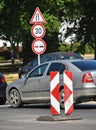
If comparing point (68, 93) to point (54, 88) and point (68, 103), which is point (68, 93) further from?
point (54, 88)

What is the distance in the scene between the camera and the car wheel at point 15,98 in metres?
19.6

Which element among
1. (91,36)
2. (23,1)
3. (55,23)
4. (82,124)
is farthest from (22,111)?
(91,36)

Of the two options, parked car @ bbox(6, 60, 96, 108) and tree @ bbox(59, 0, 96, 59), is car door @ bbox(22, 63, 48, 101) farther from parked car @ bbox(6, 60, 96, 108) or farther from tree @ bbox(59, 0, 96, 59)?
tree @ bbox(59, 0, 96, 59)

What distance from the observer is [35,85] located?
62.8 feet

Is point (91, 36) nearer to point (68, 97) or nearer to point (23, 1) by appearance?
point (23, 1)

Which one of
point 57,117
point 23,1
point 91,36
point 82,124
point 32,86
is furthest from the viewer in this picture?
point 91,36

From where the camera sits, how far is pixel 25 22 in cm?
4797

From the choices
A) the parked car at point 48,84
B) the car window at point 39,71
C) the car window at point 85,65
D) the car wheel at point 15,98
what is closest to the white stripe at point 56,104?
the parked car at point 48,84

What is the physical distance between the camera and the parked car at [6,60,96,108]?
1781 cm

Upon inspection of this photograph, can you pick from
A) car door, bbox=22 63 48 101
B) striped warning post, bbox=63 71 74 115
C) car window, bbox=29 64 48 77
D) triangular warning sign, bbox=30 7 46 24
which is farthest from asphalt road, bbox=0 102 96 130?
triangular warning sign, bbox=30 7 46 24

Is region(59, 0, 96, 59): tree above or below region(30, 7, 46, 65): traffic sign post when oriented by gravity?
above

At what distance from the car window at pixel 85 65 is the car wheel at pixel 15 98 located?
2338mm

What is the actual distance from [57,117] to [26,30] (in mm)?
33270

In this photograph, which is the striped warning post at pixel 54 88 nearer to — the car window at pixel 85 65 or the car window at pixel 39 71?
the car window at pixel 85 65
